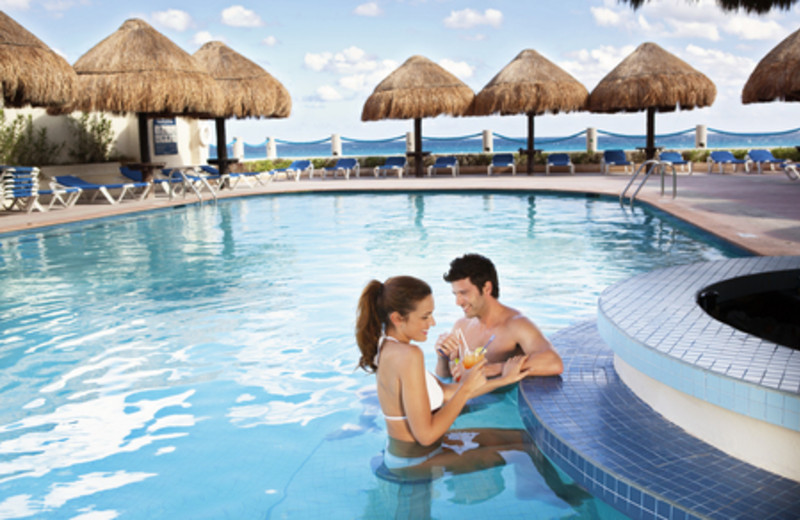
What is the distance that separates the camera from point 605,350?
366 centimetres

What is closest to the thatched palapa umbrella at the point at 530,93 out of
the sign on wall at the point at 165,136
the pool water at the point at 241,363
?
the sign on wall at the point at 165,136

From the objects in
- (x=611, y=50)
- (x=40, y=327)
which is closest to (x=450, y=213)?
(x=40, y=327)

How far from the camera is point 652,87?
60.7ft

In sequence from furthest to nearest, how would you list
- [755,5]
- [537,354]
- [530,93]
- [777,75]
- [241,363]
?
1. [530,93]
2. [777,75]
3. [241,363]
4. [755,5]
5. [537,354]

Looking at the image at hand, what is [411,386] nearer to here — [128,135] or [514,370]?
[514,370]

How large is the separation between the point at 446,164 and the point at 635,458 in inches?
761

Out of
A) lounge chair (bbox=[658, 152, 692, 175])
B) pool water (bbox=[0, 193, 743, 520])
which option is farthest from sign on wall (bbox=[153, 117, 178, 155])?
lounge chair (bbox=[658, 152, 692, 175])

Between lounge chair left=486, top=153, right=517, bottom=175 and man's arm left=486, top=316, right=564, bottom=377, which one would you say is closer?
man's arm left=486, top=316, right=564, bottom=377

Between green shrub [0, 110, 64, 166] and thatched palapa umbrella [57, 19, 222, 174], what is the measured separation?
114 centimetres

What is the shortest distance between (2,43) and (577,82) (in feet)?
46.8

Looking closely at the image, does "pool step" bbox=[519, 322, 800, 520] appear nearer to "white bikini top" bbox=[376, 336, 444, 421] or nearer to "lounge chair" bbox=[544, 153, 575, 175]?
"white bikini top" bbox=[376, 336, 444, 421]

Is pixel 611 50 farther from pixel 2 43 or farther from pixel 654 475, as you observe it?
pixel 654 475

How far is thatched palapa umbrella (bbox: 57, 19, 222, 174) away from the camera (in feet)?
49.3

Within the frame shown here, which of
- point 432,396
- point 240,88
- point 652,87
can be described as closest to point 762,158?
point 652,87
